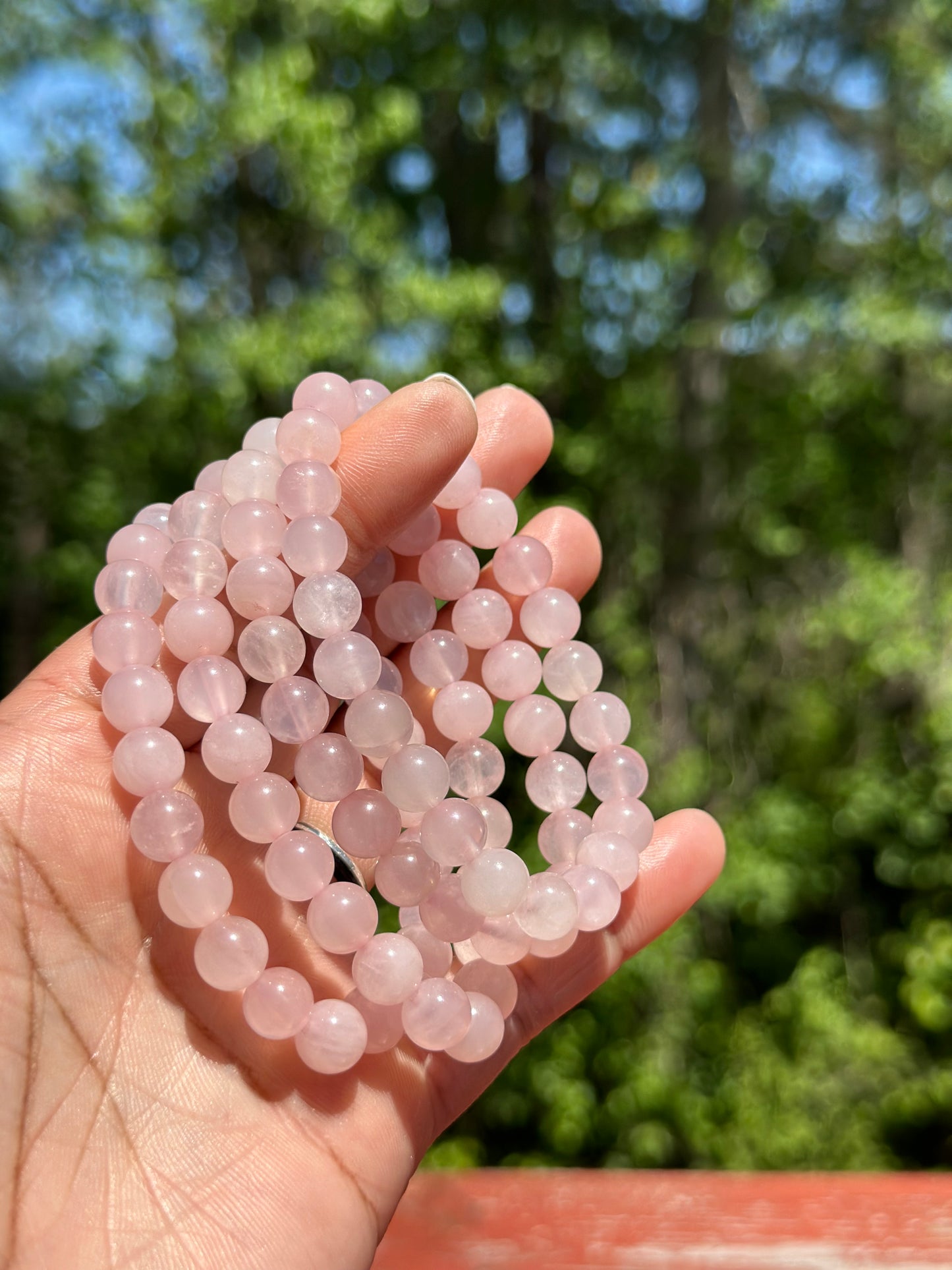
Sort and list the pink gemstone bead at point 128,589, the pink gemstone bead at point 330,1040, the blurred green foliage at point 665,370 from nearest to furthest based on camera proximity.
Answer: the pink gemstone bead at point 330,1040
the pink gemstone bead at point 128,589
the blurred green foliage at point 665,370

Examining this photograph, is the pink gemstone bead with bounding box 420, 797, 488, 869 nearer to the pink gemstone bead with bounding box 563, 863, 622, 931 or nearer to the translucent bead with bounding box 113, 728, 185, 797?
the pink gemstone bead with bounding box 563, 863, 622, 931

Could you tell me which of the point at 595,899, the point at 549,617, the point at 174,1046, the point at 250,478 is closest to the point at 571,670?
the point at 549,617

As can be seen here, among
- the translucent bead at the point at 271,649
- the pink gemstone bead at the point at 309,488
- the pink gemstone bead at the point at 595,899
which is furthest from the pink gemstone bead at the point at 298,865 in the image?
the pink gemstone bead at the point at 309,488

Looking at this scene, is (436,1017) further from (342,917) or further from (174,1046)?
(174,1046)

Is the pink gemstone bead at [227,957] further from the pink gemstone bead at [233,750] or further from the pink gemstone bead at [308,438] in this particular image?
the pink gemstone bead at [308,438]

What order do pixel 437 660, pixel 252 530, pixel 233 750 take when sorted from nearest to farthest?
pixel 233 750 < pixel 252 530 < pixel 437 660

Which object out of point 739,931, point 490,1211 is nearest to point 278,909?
point 490,1211
